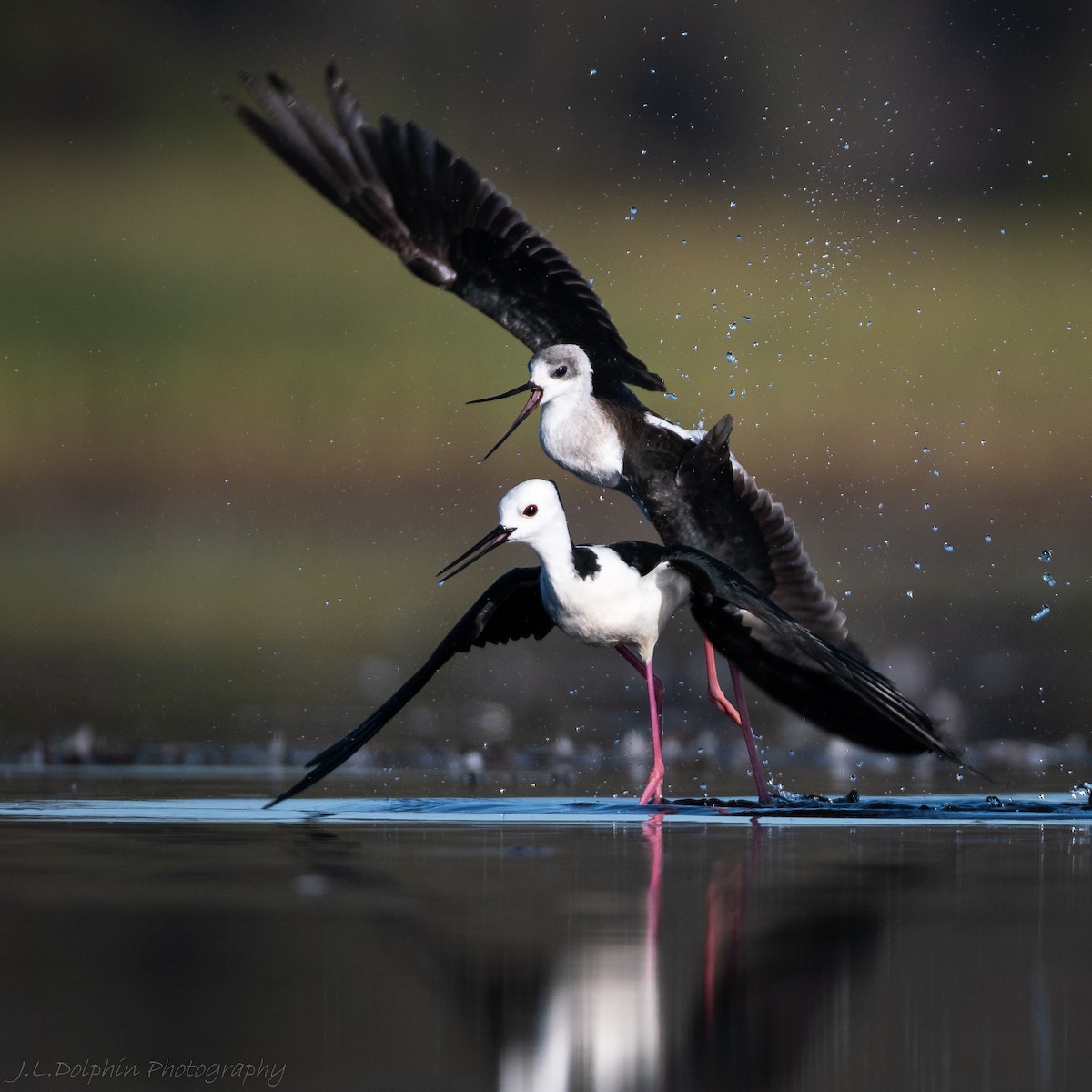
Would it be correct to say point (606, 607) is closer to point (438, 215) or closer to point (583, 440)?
point (583, 440)

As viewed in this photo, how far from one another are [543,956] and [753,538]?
470 cm

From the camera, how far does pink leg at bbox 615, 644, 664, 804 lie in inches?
321

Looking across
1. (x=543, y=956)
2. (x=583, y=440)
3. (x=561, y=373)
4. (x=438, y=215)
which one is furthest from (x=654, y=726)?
(x=543, y=956)

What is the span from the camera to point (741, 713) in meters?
9.05

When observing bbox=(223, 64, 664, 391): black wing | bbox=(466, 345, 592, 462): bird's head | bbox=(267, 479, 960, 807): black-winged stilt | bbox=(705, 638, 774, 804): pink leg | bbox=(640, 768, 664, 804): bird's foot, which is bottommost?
bbox=(640, 768, 664, 804): bird's foot

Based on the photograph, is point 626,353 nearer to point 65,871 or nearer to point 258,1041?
point 65,871

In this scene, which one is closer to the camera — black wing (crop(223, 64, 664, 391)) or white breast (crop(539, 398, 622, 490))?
white breast (crop(539, 398, 622, 490))

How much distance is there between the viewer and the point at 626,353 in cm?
1041

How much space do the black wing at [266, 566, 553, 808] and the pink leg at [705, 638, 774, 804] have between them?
0.74 m

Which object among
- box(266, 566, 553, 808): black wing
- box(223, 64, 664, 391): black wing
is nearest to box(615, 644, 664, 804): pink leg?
box(266, 566, 553, 808): black wing

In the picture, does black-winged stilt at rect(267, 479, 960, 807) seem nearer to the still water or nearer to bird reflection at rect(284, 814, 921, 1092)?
the still water

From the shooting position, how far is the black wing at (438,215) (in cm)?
1007

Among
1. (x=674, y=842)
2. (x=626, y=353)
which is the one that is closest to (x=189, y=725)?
(x=626, y=353)

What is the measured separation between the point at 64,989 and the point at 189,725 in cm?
543
